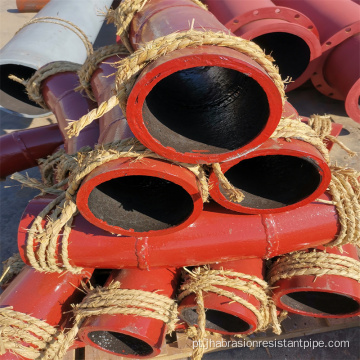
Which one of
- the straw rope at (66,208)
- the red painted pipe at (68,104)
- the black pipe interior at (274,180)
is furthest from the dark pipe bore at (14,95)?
the black pipe interior at (274,180)

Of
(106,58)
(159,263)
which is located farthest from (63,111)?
(159,263)

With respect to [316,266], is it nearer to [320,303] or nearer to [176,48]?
[320,303]

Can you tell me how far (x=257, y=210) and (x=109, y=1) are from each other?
4.53m

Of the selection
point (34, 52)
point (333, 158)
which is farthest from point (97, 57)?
point (333, 158)

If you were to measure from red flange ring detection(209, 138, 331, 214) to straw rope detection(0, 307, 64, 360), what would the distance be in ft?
3.29

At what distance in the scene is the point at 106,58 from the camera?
89.3 inches

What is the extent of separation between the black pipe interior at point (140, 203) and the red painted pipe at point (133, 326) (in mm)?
372

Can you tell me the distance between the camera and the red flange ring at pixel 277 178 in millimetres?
1377

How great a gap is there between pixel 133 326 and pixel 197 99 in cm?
105

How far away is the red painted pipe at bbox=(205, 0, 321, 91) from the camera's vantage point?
314 cm

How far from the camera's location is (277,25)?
3.11m

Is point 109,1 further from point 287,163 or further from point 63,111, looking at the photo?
point 287,163

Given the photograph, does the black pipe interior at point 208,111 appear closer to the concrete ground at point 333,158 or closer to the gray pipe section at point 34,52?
the concrete ground at point 333,158

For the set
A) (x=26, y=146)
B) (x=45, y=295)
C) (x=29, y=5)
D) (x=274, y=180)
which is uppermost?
(x=29, y=5)
